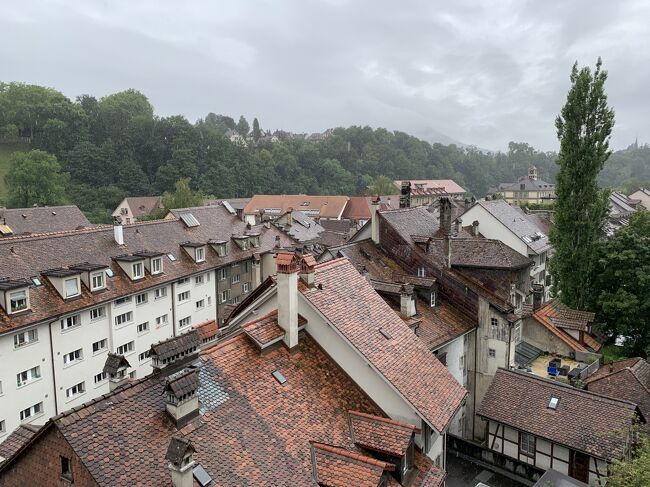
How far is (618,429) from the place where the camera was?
20.9 meters

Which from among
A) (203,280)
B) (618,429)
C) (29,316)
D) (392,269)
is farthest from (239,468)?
(203,280)

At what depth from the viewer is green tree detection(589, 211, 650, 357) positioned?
36656mm

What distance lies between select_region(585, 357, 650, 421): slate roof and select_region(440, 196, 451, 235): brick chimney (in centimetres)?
1236

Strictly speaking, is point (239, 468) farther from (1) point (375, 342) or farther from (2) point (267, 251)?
(2) point (267, 251)

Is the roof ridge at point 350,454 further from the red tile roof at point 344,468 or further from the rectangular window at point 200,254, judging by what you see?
the rectangular window at point 200,254

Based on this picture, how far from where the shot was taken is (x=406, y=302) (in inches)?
954

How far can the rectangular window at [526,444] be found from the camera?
23.5m

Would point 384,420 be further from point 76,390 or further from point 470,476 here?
point 76,390

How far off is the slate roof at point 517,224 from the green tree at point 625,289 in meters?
12.6

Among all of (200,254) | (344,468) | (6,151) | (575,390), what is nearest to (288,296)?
(344,468)

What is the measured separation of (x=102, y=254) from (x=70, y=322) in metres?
7.18

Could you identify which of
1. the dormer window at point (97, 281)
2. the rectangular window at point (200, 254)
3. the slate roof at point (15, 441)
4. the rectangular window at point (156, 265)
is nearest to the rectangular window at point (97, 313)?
the dormer window at point (97, 281)

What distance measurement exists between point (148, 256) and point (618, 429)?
3139 centimetres

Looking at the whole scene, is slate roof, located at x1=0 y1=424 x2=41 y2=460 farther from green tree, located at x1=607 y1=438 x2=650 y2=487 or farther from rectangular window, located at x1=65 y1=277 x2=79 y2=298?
green tree, located at x1=607 y1=438 x2=650 y2=487
